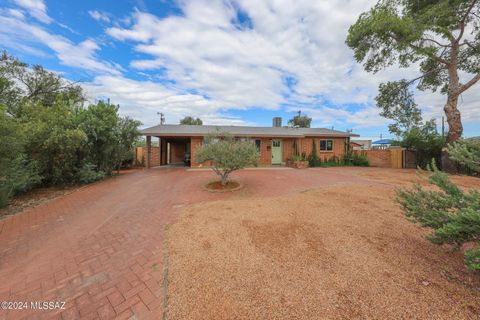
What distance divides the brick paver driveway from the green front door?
10.0 metres

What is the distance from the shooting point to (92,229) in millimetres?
3844

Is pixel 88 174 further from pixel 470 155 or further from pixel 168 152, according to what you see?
pixel 470 155

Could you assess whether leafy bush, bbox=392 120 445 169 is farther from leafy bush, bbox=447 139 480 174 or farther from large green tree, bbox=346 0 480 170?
leafy bush, bbox=447 139 480 174

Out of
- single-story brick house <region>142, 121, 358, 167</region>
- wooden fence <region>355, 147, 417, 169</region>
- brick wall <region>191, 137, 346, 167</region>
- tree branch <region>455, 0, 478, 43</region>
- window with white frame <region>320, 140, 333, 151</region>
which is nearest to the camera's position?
tree branch <region>455, 0, 478, 43</region>

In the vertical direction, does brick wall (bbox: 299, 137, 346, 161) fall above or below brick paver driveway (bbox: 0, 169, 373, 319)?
above

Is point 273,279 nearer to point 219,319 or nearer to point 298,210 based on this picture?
point 219,319

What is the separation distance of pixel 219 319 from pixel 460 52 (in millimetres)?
18836

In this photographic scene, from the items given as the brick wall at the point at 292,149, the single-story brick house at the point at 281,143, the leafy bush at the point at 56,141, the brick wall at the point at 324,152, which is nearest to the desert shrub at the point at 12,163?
the leafy bush at the point at 56,141

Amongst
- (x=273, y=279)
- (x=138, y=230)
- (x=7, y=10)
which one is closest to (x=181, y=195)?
(x=138, y=230)

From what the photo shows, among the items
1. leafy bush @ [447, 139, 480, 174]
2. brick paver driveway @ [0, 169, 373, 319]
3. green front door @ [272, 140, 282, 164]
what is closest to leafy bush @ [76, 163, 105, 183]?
brick paver driveway @ [0, 169, 373, 319]

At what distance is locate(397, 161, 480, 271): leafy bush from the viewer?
188cm

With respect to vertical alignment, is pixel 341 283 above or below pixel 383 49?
below

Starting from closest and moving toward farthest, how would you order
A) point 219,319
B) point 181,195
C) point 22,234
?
point 219,319 < point 22,234 < point 181,195

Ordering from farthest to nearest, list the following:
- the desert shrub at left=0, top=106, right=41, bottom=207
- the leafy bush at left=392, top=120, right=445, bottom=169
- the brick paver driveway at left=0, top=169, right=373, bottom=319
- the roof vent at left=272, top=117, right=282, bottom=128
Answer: the roof vent at left=272, top=117, right=282, bottom=128, the leafy bush at left=392, top=120, right=445, bottom=169, the desert shrub at left=0, top=106, right=41, bottom=207, the brick paver driveway at left=0, top=169, right=373, bottom=319
